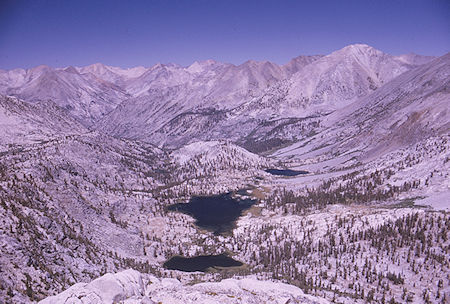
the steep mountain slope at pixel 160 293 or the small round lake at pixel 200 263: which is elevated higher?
the steep mountain slope at pixel 160 293

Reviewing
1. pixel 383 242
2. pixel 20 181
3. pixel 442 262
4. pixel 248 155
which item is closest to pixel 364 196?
pixel 383 242

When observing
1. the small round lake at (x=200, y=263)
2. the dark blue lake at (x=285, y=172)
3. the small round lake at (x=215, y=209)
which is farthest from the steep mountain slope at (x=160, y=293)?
the dark blue lake at (x=285, y=172)

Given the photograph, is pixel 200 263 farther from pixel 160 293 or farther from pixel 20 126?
pixel 20 126

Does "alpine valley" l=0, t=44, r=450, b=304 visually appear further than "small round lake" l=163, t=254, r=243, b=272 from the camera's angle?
No

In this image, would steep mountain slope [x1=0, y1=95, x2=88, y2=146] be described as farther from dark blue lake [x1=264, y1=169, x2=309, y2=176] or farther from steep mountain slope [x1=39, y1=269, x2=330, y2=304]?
steep mountain slope [x1=39, y1=269, x2=330, y2=304]

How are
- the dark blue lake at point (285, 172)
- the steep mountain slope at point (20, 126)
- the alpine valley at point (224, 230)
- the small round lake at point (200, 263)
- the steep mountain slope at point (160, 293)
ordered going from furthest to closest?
the dark blue lake at point (285, 172) < the steep mountain slope at point (20, 126) < the small round lake at point (200, 263) < the alpine valley at point (224, 230) < the steep mountain slope at point (160, 293)

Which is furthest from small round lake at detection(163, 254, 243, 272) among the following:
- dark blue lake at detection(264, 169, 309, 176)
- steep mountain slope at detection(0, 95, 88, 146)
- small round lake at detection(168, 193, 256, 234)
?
steep mountain slope at detection(0, 95, 88, 146)

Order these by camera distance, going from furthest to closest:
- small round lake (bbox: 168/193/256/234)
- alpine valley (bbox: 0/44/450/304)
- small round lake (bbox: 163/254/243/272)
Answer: small round lake (bbox: 168/193/256/234) < small round lake (bbox: 163/254/243/272) < alpine valley (bbox: 0/44/450/304)

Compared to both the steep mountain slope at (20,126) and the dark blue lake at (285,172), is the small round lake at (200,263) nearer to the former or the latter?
the dark blue lake at (285,172)
